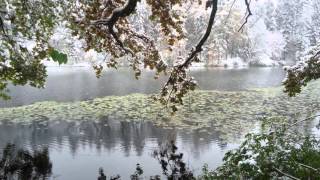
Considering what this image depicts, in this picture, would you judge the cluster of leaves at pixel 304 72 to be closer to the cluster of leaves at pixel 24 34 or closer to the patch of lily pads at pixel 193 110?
the cluster of leaves at pixel 24 34

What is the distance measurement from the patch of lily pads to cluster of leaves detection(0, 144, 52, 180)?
5319 millimetres

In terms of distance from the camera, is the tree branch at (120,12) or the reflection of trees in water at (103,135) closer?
the tree branch at (120,12)

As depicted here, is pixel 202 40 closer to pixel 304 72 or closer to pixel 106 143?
pixel 304 72

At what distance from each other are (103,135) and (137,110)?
5.65 m

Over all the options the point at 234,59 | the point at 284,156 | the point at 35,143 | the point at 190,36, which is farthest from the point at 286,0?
the point at 284,156

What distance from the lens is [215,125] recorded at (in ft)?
60.9

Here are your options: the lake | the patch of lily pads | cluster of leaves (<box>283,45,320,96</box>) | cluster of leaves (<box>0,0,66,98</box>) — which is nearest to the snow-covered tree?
the patch of lily pads

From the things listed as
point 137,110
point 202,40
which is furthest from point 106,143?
point 202,40

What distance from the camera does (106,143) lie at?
1616 centimetres

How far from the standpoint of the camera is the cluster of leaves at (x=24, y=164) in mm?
12594

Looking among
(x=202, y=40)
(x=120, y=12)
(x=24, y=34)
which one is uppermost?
(x=120, y=12)

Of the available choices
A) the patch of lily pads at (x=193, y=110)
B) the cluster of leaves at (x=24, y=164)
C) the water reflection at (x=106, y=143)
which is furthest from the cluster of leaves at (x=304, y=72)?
the patch of lily pads at (x=193, y=110)

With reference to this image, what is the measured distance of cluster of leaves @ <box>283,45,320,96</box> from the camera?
26.0ft

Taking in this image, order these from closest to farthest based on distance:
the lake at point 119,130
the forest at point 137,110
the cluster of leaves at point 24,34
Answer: the cluster of leaves at point 24,34 → the forest at point 137,110 → the lake at point 119,130
